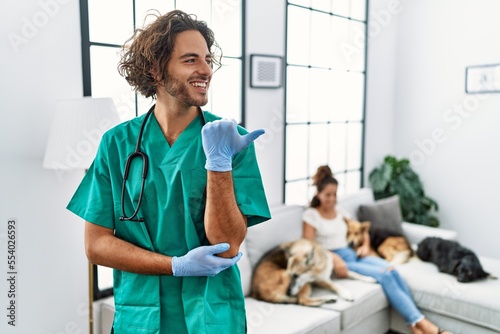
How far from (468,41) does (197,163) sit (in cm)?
381

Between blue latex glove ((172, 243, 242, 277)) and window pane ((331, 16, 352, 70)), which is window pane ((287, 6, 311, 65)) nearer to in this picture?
window pane ((331, 16, 352, 70))

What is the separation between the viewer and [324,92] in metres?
4.25

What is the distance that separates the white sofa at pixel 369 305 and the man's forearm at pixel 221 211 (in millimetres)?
1417

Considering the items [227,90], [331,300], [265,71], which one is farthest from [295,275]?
[265,71]

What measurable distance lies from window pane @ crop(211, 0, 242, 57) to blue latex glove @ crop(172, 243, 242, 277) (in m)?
2.18

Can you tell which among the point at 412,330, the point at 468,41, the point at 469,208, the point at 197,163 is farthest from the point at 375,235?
the point at 197,163

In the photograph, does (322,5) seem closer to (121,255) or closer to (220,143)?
(220,143)

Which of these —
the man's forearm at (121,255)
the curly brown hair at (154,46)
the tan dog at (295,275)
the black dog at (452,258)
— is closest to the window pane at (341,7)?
the black dog at (452,258)

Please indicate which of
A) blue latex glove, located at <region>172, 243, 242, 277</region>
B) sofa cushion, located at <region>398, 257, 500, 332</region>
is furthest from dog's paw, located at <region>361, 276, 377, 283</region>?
blue latex glove, located at <region>172, 243, 242, 277</region>

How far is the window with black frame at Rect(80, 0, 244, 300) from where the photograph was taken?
2494 millimetres

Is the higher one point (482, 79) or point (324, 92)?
point (482, 79)

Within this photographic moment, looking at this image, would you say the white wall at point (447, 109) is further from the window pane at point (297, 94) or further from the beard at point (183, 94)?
the beard at point (183, 94)

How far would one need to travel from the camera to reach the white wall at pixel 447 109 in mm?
4262

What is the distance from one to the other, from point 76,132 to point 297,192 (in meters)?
2.23
